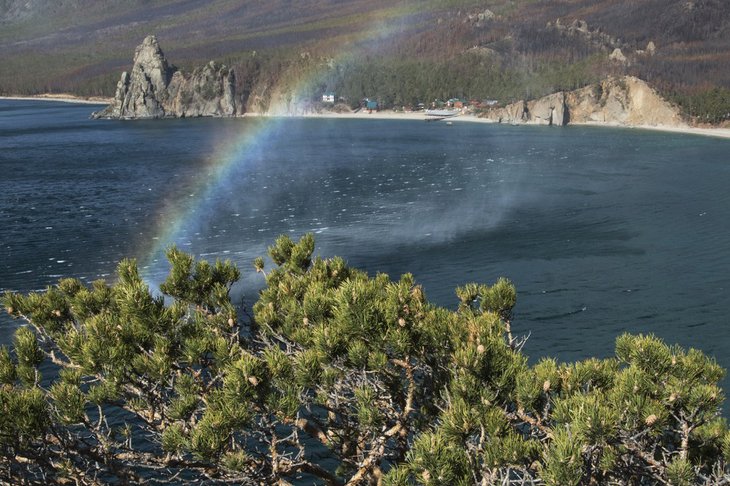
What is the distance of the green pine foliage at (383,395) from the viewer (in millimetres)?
11586

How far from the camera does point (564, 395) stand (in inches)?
531

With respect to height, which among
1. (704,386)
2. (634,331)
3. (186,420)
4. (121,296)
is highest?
(121,296)

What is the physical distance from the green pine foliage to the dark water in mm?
29460

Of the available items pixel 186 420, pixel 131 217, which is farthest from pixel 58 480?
pixel 131 217

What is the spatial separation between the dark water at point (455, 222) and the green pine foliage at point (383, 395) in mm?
29460

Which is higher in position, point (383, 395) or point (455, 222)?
point (383, 395)

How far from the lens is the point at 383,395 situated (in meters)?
16.1

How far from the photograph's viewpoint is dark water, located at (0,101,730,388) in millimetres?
52531

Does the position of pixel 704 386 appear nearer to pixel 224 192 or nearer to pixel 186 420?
pixel 186 420

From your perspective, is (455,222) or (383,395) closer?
(383,395)

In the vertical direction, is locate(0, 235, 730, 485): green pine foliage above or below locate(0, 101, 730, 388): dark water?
above

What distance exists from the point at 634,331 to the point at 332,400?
113ft

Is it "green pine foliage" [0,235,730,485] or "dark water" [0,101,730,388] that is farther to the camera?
"dark water" [0,101,730,388]

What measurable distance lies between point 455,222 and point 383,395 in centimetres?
6464
